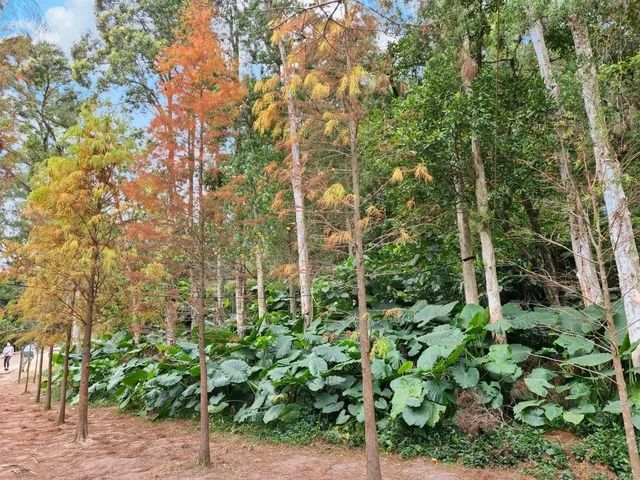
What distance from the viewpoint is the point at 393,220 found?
7.14 metres

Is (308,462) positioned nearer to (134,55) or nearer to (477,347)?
(477,347)

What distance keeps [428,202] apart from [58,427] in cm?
884

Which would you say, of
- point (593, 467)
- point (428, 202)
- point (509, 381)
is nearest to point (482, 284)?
point (428, 202)

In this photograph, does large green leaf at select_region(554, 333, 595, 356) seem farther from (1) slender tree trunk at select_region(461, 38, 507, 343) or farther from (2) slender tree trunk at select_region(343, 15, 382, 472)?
(2) slender tree trunk at select_region(343, 15, 382, 472)

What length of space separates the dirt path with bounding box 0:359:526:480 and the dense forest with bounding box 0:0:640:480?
1.24 ft

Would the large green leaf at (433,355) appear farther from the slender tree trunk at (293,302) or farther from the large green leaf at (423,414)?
the slender tree trunk at (293,302)

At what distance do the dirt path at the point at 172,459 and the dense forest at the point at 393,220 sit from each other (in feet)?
1.24

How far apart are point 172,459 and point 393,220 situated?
4.89m

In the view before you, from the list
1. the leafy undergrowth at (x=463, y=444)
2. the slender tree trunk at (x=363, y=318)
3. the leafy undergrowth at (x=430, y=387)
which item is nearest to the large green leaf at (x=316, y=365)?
the leafy undergrowth at (x=430, y=387)

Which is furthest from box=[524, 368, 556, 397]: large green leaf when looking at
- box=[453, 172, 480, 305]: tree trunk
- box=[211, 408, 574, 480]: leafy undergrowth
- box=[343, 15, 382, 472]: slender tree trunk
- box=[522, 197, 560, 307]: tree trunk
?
box=[343, 15, 382, 472]: slender tree trunk

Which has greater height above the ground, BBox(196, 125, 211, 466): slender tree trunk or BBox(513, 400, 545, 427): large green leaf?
BBox(196, 125, 211, 466): slender tree trunk

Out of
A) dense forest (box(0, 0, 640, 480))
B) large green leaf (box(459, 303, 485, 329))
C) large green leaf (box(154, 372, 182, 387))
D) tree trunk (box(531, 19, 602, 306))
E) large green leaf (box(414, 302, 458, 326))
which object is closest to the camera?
dense forest (box(0, 0, 640, 480))

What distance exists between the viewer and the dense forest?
16.7 ft

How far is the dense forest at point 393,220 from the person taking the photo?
5090 millimetres
